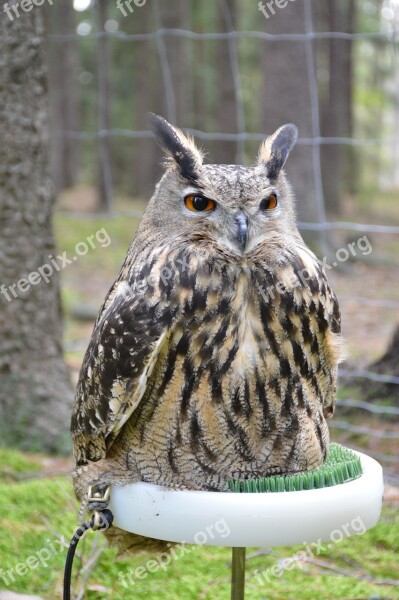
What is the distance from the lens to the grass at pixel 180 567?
2734 mm

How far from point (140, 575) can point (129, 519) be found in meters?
0.98

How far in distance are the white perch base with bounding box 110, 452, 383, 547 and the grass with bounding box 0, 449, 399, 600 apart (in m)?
0.84

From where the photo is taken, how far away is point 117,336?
1966 millimetres

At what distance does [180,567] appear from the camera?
9.59 feet

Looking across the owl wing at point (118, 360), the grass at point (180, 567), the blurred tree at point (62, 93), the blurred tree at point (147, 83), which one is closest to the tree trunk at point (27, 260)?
the grass at point (180, 567)

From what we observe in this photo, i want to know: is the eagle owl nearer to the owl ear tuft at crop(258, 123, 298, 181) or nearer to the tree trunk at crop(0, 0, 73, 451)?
the owl ear tuft at crop(258, 123, 298, 181)

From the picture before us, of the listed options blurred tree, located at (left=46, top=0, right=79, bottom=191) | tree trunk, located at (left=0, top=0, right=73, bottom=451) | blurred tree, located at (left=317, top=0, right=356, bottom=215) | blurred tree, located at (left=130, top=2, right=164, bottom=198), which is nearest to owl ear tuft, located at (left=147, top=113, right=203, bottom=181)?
tree trunk, located at (left=0, top=0, right=73, bottom=451)

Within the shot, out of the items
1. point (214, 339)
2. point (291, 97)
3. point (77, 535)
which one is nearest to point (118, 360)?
point (214, 339)

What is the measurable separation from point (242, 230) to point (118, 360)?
0.47 m

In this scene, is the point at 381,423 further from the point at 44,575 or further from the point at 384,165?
the point at 384,165

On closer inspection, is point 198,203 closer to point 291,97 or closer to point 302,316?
point 302,316

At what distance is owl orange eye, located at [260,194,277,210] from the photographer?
1980 mm

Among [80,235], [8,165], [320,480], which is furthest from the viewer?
[80,235]

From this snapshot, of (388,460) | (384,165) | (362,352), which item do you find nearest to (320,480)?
(388,460)
